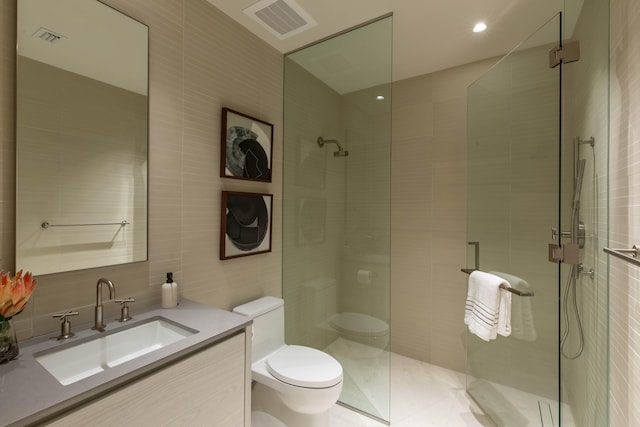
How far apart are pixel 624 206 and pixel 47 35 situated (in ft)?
7.85

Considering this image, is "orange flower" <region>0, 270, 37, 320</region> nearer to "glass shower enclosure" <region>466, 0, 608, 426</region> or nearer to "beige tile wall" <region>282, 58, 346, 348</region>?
"beige tile wall" <region>282, 58, 346, 348</region>

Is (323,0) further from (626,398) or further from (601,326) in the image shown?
(626,398)

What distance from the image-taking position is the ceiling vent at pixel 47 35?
3.76 feet

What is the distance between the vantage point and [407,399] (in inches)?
83.6

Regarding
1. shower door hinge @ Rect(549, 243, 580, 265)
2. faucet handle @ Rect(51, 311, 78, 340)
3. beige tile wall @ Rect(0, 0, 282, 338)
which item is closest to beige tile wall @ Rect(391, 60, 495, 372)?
shower door hinge @ Rect(549, 243, 580, 265)

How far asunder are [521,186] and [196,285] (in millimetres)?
2050

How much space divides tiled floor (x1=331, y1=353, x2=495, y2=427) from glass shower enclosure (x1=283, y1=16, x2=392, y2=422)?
4.4 inches

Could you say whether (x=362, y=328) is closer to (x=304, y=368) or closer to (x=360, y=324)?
(x=360, y=324)

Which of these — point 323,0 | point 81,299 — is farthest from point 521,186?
point 81,299

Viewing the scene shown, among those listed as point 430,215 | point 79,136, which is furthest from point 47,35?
point 430,215

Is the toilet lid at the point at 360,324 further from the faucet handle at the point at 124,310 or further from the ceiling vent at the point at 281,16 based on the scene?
the ceiling vent at the point at 281,16

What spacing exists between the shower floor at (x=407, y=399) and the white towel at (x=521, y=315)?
35 cm

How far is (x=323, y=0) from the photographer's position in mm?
1726

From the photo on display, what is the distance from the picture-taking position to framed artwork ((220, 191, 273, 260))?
73.2 inches
